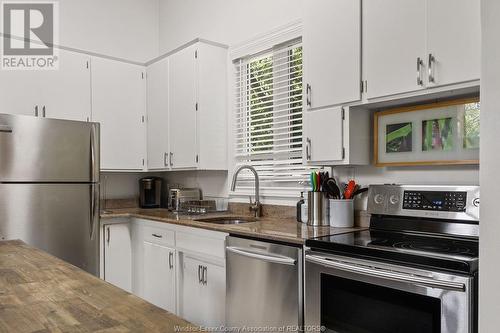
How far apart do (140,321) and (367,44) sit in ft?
5.90

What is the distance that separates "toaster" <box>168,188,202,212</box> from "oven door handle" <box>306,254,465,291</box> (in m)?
1.91

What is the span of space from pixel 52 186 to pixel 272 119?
1.74 meters

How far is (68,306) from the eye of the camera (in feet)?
3.23

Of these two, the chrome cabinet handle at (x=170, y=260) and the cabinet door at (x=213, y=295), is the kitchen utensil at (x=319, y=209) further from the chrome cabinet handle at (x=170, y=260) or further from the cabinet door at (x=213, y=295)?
the chrome cabinet handle at (x=170, y=260)

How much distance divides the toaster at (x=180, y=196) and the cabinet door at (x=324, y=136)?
4.94ft

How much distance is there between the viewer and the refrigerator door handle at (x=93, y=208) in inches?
119

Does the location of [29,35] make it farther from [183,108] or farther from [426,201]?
[426,201]

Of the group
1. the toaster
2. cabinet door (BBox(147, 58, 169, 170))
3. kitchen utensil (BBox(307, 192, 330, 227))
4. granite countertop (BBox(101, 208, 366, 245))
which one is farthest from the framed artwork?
cabinet door (BBox(147, 58, 169, 170))

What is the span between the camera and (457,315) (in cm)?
132

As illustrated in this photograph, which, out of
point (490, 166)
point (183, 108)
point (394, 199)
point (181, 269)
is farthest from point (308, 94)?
point (490, 166)

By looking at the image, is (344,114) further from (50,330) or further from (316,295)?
(50,330)

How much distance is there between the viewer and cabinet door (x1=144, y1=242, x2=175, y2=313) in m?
2.95

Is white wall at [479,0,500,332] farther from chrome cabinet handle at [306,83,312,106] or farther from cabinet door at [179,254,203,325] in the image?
cabinet door at [179,254,203,325]

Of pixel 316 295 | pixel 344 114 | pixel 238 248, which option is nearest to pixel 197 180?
pixel 238 248
